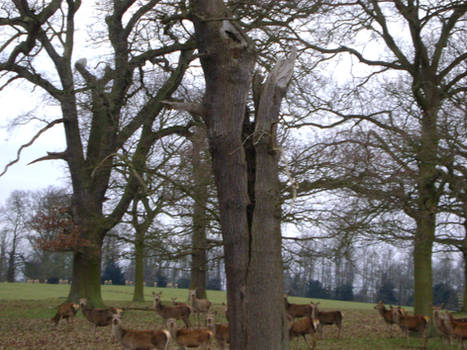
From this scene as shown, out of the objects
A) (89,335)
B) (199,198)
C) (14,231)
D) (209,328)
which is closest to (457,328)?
(209,328)

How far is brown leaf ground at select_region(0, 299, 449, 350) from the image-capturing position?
12.9m

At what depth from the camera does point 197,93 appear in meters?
17.2

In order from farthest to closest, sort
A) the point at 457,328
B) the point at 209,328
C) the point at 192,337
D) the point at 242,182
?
the point at 457,328 → the point at 209,328 → the point at 192,337 → the point at 242,182

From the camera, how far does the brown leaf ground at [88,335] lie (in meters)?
12.9

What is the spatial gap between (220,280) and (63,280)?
1958 cm

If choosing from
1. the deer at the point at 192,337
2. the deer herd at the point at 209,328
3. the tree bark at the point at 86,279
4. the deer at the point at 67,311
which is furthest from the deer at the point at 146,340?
the tree bark at the point at 86,279

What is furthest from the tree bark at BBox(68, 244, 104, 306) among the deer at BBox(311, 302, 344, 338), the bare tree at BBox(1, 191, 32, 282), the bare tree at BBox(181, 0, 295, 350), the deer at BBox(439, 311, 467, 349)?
the bare tree at BBox(1, 191, 32, 282)

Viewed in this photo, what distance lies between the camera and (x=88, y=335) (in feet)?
48.5

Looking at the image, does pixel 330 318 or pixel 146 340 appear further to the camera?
pixel 330 318

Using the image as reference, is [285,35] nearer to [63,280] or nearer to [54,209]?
[54,209]

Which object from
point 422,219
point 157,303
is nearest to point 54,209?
point 157,303

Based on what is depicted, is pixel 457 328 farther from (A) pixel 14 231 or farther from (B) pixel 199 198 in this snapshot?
(A) pixel 14 231

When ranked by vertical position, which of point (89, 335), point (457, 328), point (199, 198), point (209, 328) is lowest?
point (89, 335)

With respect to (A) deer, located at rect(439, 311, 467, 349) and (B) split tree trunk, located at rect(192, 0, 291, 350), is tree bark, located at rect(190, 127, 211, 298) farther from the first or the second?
(A) deer, located at rect(439, 311, 467, 349)
